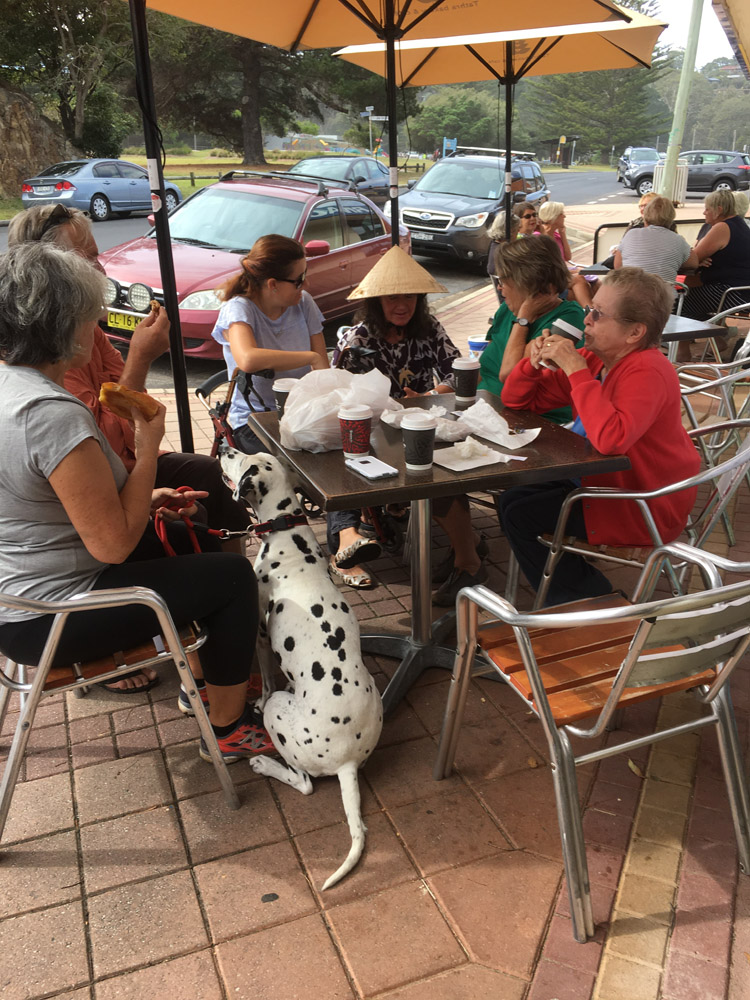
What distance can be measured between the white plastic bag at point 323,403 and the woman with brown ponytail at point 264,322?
0.63 metres

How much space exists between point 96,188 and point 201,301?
1332 cm

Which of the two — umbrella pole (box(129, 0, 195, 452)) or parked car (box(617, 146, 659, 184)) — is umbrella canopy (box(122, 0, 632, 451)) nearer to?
umbrella pole (box(129, 0, 195, 452))

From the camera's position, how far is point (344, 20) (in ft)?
17.5

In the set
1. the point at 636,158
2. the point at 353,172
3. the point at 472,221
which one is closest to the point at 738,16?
the point at 472,221

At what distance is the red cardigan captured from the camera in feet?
8.23

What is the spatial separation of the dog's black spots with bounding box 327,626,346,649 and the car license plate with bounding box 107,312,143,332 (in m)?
4.99

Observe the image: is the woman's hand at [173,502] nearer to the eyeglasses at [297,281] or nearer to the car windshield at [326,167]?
the eyeglasses at [297,281]

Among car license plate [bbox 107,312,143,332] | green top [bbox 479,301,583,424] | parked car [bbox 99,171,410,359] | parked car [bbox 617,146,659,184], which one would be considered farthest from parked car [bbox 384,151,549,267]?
parked car [bbox 617,146,659,184]

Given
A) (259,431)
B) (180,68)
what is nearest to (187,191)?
(180,68)

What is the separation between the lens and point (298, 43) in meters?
5.70

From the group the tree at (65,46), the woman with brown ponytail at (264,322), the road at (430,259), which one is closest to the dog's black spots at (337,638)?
the woman with brown ponytail at (264,322)

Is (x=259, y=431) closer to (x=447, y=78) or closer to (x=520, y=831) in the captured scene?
(x=520, y=831)

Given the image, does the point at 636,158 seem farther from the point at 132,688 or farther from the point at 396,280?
the point at 132,688

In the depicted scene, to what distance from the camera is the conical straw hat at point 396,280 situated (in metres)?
3.38
